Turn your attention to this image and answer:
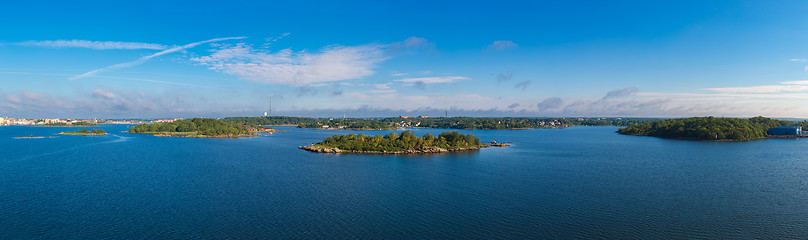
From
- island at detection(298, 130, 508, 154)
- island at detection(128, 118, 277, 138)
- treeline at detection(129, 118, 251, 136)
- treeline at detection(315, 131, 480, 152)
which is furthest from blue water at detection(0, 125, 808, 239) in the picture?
treeline at detection(129, 118, 251, 136)

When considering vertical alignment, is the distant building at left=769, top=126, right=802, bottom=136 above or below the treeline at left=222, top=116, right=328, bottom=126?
below

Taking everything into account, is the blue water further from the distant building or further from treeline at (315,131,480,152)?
the distant building

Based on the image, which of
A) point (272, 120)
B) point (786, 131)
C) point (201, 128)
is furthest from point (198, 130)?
point (786, 131)

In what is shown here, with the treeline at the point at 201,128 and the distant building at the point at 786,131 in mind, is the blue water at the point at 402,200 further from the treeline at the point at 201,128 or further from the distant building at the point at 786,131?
the distant building at the point at 786,131

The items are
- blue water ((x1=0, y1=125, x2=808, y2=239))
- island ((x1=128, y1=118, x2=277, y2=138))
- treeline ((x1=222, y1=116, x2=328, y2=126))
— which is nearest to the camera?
blue water ((x1=0, y1=125, x2=808, y2=239))

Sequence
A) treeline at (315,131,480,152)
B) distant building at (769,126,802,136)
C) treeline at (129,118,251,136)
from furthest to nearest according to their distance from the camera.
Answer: treeline at (129,118,251,136) → distant building at (769,126,802,136) → treeline at (315,131,480,152)

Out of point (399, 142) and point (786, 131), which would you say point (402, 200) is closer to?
point (399, 142)

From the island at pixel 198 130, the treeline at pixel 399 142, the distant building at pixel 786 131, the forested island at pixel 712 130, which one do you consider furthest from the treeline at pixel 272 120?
the distant building at pixel 786 131
